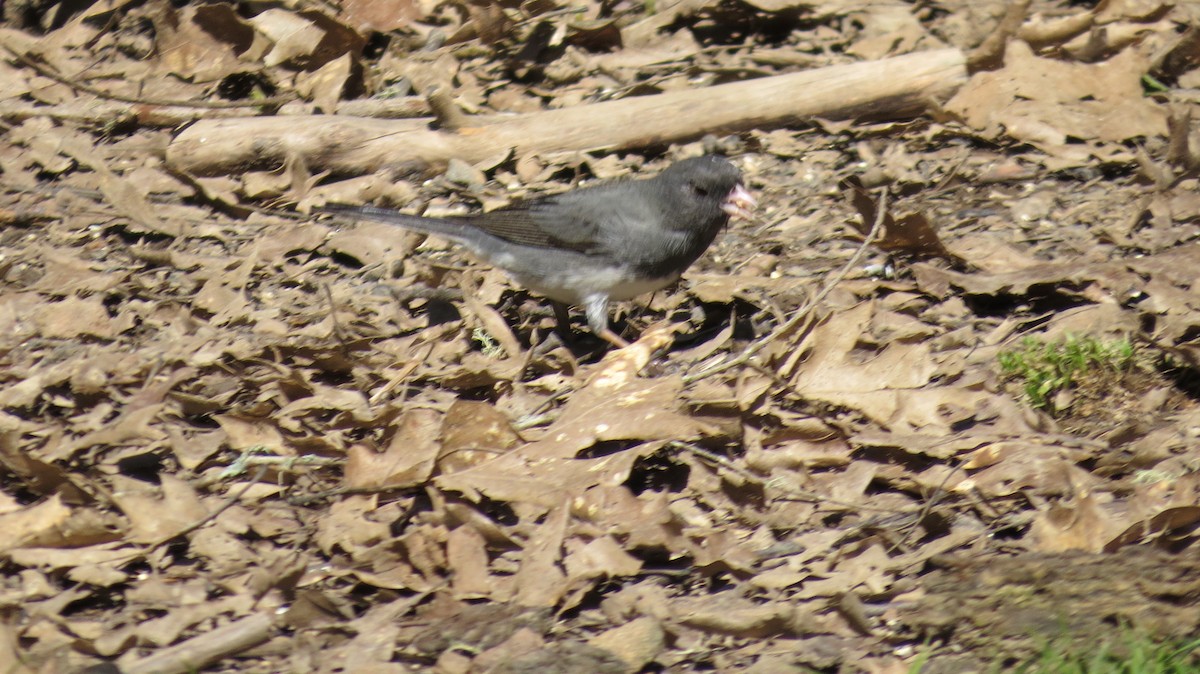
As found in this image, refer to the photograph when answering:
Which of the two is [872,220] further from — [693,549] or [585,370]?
[693,549]

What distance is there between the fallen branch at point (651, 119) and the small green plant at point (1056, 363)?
2.19 m

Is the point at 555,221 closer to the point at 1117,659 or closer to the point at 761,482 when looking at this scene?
the point at 761,482

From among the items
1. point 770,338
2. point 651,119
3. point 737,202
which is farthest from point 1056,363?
point 651,119

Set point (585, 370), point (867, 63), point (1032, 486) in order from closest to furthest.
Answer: point (1032, 486) < point (585, 370) < point (867, 63)

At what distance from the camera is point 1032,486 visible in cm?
369

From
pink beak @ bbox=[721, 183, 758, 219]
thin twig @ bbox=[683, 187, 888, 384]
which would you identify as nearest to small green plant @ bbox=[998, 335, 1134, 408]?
thin twig @ bbox=[683, 187, 888, 384]

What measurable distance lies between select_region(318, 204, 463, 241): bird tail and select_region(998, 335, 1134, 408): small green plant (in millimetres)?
2271

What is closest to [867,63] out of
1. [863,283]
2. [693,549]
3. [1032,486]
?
[863,283]

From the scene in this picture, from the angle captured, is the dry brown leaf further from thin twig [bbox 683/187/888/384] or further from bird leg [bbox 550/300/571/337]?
bird leg [bbox 550/300/571/337]

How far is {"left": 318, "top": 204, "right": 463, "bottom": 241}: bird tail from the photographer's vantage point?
198 inches

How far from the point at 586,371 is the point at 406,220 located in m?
1.04

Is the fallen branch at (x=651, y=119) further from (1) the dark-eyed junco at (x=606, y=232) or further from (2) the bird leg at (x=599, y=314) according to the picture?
(2) the bird leg at (x=599, y=314)

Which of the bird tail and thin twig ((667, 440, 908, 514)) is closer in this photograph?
thin twig ((667, 440, 908, 514))

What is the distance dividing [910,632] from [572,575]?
3.06ft
